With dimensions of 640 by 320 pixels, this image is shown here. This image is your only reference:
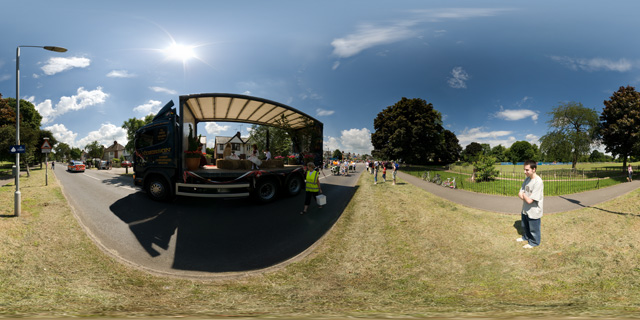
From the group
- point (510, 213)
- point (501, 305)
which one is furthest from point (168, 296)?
point (510, 213)

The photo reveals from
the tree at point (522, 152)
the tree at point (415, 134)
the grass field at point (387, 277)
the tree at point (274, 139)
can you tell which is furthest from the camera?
the tree at point (415, 134)

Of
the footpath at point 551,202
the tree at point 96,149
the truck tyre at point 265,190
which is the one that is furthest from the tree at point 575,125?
the tree at point 96,149

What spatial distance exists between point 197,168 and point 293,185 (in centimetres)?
299

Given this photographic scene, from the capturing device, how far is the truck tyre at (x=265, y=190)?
642 centimetres

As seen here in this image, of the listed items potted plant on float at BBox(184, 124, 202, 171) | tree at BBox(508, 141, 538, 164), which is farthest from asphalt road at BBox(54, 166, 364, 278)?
tree at BBox(508, 141, 538, 164)

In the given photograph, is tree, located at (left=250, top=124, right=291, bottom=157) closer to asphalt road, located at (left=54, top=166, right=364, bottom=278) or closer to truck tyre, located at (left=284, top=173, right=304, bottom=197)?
truck tyre, located at (left=284, top=173, right=304, bottom=197)

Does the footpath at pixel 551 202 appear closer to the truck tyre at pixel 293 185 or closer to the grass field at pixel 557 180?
the grass field at pixel 557 180

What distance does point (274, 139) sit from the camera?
26.6ft

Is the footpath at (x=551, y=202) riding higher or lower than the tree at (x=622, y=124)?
lower

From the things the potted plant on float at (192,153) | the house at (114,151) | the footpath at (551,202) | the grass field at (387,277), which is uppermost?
the house at (114,151)

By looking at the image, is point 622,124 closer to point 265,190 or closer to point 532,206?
point 532,206

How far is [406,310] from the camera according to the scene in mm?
2396

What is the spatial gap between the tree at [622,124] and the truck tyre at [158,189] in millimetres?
20120

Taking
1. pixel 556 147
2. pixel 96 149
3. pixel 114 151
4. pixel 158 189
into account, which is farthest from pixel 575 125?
pixel 96 149
